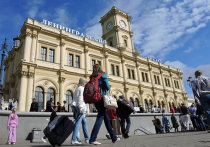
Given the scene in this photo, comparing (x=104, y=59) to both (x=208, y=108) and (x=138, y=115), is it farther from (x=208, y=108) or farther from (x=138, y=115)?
(x=208, y=108)

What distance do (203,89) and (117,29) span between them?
2637cm

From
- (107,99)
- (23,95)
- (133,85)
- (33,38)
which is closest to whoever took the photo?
(107,99)

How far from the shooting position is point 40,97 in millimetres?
17859

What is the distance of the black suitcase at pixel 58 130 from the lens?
400cm

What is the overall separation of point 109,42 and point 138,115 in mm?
22531

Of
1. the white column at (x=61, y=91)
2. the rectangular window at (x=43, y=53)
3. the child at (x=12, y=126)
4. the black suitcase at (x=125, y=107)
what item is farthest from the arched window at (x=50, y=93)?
the black suitcase at (x=125, y=107)

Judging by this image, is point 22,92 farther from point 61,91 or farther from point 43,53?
point 43,53

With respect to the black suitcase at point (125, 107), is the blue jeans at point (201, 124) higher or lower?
lower

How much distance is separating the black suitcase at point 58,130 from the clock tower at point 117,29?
24.7m

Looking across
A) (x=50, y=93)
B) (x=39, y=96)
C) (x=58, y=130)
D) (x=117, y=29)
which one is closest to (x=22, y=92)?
(x=39, y=96)

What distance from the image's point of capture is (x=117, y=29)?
98.2ft

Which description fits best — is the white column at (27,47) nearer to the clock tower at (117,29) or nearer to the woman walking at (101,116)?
the clock tower at (117,29)

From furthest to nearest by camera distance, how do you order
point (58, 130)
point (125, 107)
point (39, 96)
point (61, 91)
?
point (61, 91)
point (39, 96)
point (125, 107)
point (58, 130)

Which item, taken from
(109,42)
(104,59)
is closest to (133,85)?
(104,59)
